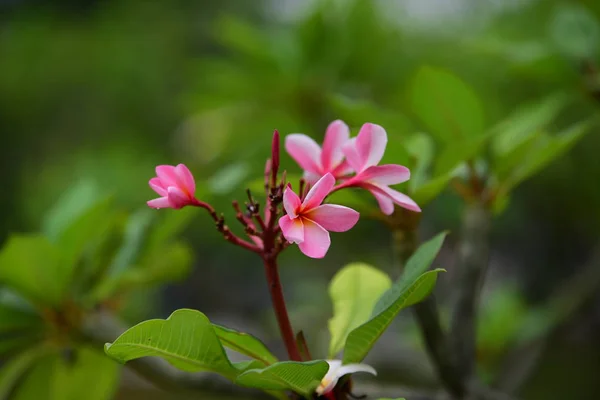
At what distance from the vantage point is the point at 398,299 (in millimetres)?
400

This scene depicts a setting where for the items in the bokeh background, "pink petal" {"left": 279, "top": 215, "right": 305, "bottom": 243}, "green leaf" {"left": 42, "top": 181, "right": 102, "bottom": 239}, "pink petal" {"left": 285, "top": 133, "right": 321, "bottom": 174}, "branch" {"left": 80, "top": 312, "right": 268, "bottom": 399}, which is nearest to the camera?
"pink petal" {"left": 279, "top": 215, "right": 305, "bottom": 243}

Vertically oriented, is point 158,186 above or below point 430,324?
above

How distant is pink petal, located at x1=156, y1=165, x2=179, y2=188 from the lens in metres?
0.42

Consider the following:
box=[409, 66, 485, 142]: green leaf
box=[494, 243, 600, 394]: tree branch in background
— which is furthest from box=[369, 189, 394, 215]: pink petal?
box=[494, 243, 600, 394]: tree branch in background

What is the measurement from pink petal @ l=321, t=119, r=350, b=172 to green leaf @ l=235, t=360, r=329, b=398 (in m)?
0.15

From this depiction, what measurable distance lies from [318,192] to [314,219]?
18 mm

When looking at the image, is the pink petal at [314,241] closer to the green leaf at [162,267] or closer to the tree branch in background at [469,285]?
the tree branch in background at [469,285]

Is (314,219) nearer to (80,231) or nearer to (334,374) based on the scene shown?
(334,374)

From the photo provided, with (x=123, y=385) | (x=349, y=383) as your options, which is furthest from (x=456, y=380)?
(x=123, y=385)

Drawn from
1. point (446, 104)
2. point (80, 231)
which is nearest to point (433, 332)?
point (446, 104)

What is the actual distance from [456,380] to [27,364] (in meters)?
0.44

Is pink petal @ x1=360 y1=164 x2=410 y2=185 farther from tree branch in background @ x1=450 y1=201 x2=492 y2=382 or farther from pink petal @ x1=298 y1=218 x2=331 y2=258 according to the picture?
tree branch in background @ x1=450 y1=201 x2=492 y2=382

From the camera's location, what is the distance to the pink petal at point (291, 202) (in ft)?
1.23

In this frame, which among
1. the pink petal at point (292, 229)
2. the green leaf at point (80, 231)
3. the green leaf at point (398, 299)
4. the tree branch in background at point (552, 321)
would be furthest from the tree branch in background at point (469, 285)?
the tree branch in background at point (552, 321)
